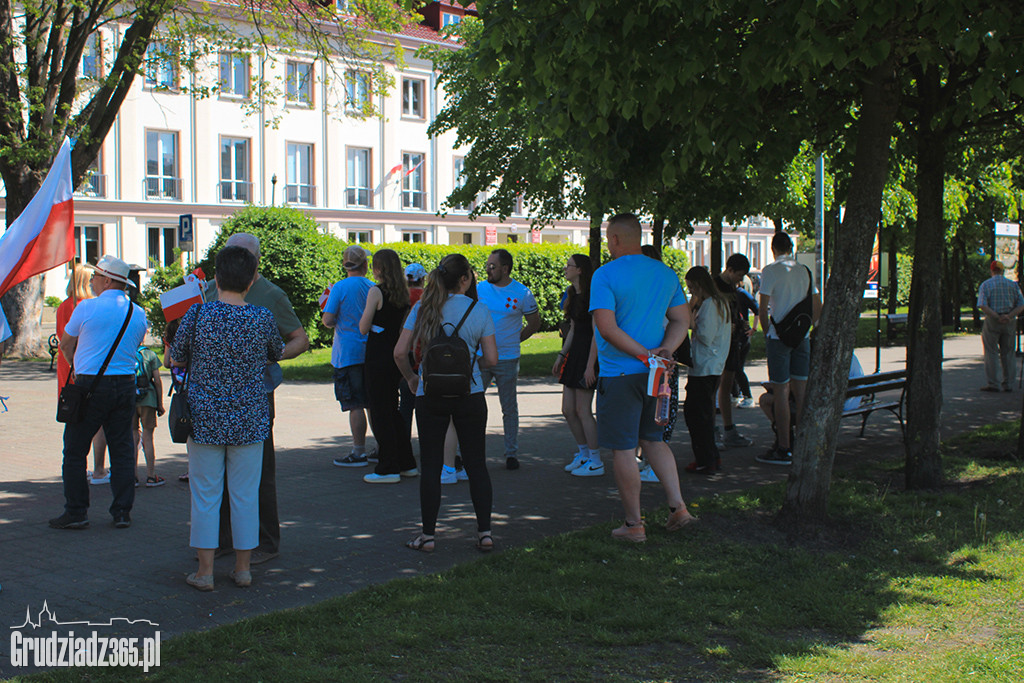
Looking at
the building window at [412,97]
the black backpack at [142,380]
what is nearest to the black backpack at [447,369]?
the black backpack at [142,380]

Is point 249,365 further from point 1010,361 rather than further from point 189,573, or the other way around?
point 1010,361

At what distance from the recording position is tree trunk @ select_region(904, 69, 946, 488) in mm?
7367

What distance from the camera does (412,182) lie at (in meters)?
45.5

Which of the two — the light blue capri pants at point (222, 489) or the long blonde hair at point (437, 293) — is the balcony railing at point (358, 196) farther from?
the light blue capri pants at point (222, 489)

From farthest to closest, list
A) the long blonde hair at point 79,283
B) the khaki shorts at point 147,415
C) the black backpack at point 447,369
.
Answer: the khaki shorts at point 147,415
the long blonde hair at point 79,283
the black backpack at point 447,369

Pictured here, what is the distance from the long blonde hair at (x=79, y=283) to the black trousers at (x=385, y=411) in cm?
227

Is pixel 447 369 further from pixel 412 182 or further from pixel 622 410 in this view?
pixel 412 182

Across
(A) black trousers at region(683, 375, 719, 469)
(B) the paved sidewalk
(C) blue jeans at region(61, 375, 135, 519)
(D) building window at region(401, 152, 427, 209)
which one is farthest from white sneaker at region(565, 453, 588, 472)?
(D) building window at region(401, 152, 427, 209)

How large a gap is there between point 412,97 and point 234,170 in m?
9.34

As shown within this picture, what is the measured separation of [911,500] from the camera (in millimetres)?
6961

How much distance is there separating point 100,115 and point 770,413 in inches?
641

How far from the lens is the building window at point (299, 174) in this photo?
41.8 m

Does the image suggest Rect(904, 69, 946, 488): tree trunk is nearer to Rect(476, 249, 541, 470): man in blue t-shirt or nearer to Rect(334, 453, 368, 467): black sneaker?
Rect(476, 249, 541, 470): man in blue t-shirt

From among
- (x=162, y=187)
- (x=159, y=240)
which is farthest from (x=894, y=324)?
(x=159, y=240)
